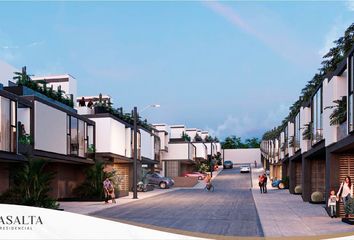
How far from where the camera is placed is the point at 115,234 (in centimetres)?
1005

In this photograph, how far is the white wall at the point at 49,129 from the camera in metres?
25.1

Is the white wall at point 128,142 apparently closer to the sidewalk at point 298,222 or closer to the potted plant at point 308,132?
the potted plant at point 308,132

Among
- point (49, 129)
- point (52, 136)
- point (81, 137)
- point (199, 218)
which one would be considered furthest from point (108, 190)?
point (199, 218)

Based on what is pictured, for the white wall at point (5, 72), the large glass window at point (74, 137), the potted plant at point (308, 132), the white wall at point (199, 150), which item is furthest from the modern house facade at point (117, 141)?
the white wall at point (199, 150)

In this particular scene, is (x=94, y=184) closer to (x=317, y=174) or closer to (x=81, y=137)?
(x=81, y=137)

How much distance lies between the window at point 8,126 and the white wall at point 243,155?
83.8 m

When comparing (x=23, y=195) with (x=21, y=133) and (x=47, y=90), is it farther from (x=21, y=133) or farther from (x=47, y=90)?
(x=47, y=90)

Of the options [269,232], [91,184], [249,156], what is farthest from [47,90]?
[249,156]

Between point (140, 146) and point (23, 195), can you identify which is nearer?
point (23, 195)

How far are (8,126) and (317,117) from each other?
14720 millimetres

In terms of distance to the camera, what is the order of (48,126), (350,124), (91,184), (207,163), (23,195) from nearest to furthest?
(350,124)
(23,195)
(48,126)
(91,184)
(207,163)

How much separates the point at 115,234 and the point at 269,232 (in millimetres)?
7642

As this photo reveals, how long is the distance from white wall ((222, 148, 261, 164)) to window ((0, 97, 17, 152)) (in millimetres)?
83766

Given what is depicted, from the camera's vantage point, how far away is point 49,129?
26562mm
